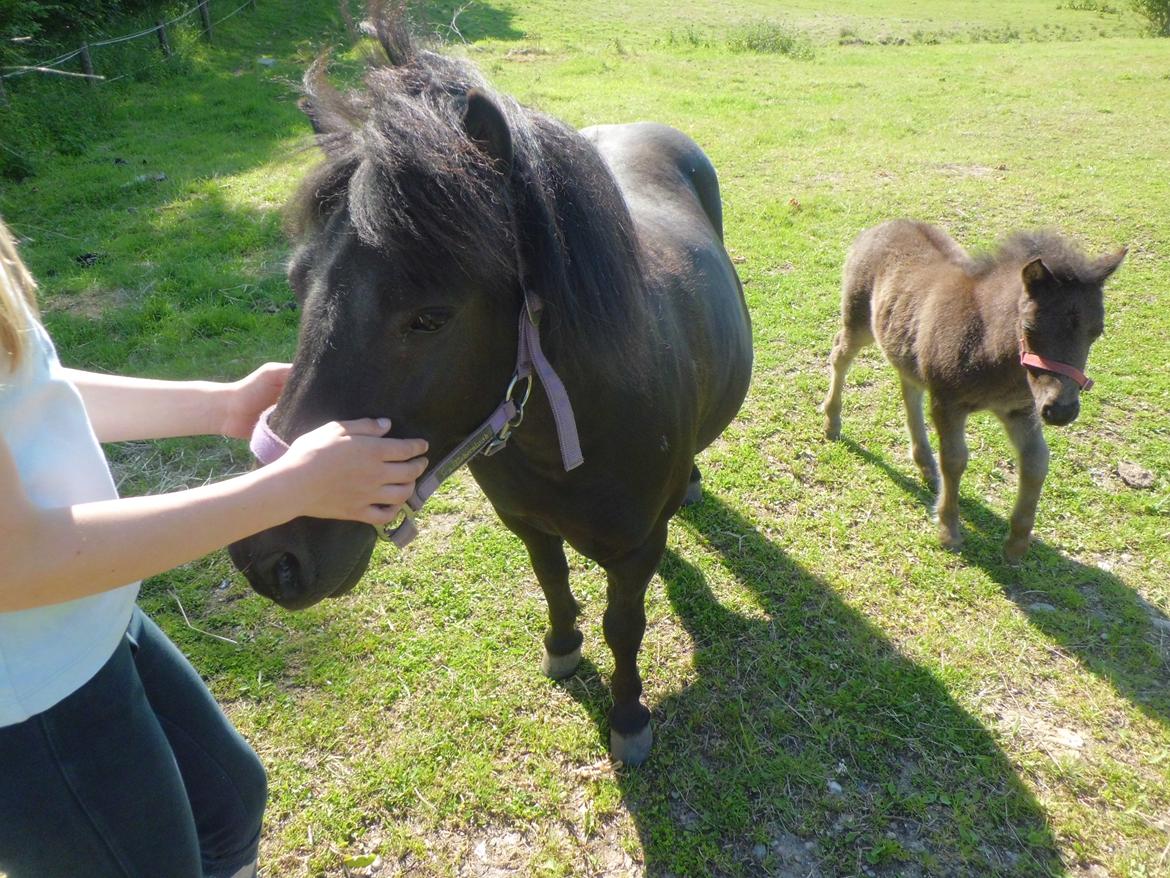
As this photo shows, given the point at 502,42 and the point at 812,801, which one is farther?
the point at 502,42

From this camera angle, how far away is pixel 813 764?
2451mm

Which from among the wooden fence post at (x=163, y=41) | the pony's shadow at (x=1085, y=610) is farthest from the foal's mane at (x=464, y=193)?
the wooden fence post at (x=163, y=41)

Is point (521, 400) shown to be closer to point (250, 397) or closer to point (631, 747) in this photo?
point (250, 397)

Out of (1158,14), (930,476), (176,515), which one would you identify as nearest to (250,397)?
(176,515)

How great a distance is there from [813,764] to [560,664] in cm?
100

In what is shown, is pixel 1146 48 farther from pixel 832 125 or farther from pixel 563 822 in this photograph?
pixel 563 822

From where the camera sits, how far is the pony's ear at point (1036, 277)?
2646 mm

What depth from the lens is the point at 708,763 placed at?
2.49 meters

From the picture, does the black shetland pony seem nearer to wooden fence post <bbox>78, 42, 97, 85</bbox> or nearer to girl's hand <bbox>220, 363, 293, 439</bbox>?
girl's hand <bbox>220, 363, 293, 439</bbox>

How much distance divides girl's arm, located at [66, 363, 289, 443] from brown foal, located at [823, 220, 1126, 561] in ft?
9.03

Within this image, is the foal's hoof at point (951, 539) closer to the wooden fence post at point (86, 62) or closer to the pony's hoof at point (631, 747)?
the pony's hoof at point (631, 747)

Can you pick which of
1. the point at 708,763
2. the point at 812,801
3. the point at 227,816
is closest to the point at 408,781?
the point at 227,816

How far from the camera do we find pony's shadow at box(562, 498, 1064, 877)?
2.21 meters

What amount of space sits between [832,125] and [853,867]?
33.0 ft
